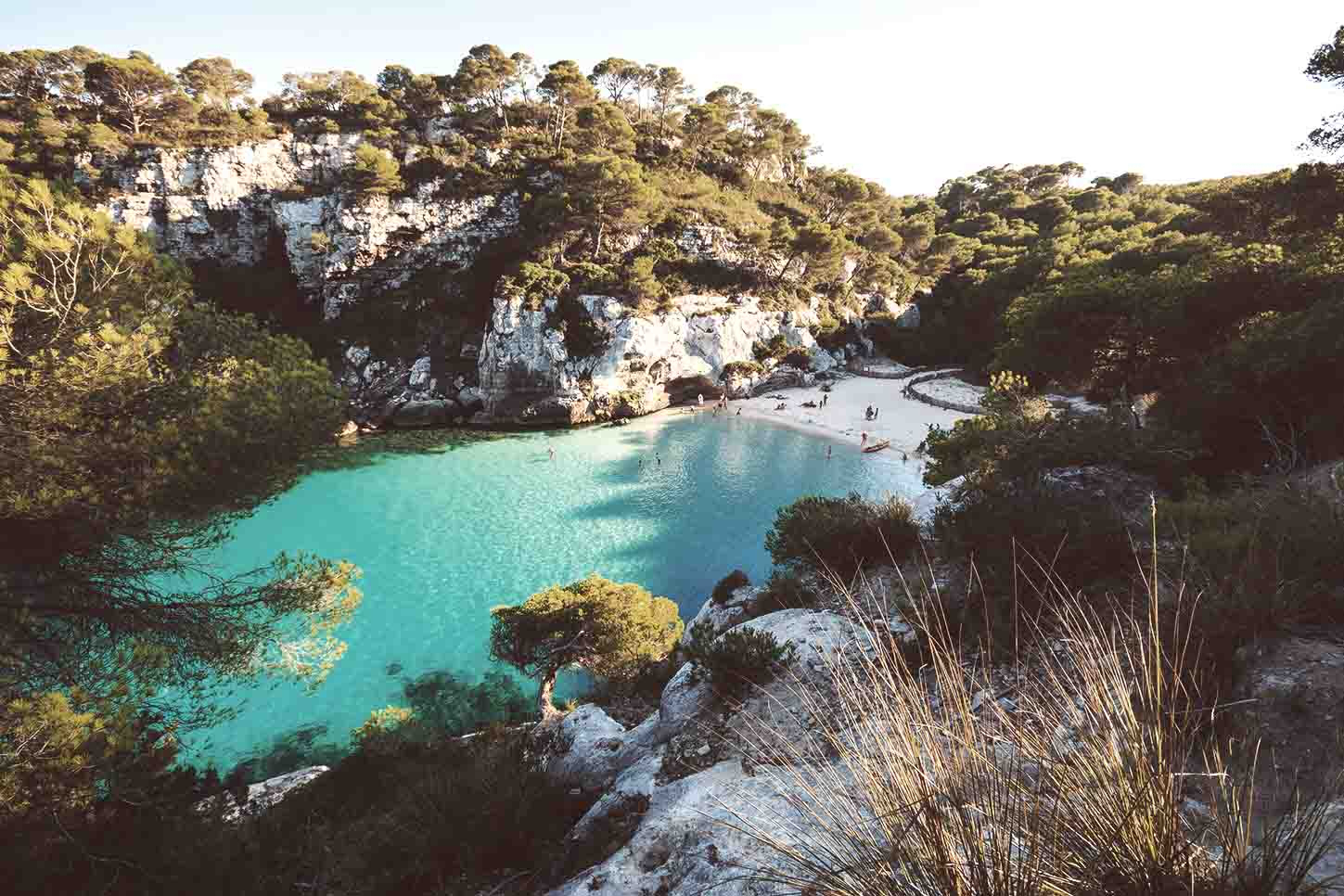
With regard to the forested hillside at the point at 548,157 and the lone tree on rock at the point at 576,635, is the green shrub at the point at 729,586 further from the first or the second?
the forested hillside at the point at 548,157

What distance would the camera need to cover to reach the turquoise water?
12680 millimetres

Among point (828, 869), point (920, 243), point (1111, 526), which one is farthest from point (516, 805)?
point (920, 243)

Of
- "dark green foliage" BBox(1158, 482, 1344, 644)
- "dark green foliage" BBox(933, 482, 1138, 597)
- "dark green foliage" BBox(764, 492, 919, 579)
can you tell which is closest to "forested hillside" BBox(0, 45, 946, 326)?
"dark green foliage" BBox(764, 492, 919, 579)

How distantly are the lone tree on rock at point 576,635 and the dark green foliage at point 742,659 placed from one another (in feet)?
17.4

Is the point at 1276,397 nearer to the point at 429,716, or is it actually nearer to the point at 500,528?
the point at 429,716

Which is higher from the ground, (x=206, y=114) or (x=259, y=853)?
(x=206, y=114)

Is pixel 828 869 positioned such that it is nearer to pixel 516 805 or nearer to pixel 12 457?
pixel 516 805

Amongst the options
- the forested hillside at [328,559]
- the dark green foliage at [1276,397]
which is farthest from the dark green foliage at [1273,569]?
the dark green foliage at [1276,397]

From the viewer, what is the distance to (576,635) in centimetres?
Answer: 1060

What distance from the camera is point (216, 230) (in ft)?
120

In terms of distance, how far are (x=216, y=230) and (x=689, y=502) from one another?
132ft

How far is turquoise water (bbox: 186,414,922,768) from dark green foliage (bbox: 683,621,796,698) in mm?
9365

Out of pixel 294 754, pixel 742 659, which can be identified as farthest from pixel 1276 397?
pixel 294 754

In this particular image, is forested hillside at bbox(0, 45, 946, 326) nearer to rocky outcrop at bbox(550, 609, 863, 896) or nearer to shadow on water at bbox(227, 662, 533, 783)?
shadow on water at bbox(227, 662, 533, 783)
